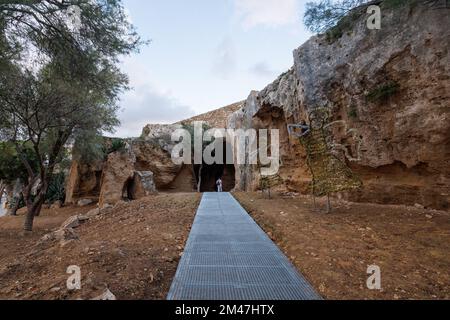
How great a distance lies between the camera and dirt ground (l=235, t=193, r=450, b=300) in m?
2.53

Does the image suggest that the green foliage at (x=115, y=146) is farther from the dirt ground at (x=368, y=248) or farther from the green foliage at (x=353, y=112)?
the green foliage at (x=353, y=112)

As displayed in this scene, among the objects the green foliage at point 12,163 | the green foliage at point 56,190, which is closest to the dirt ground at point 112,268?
the green foliage at point 12,163

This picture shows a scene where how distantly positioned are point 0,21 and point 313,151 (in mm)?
6674

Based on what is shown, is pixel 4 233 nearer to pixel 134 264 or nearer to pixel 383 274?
pixel 134 264

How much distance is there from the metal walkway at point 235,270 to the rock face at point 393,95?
12.7 ft

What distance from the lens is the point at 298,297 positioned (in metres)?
2.40

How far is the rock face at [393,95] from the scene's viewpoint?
5.35 metres

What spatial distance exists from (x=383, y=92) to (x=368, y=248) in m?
4.36

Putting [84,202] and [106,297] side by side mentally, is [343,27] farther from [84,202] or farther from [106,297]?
[84,202]

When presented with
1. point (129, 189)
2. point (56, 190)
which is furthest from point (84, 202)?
point (56, 190)

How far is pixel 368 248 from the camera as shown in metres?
3.50

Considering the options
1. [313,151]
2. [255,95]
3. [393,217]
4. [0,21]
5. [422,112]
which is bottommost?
[393,217]

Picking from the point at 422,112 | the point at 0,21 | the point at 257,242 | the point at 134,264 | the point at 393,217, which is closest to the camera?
the point at 134,264
